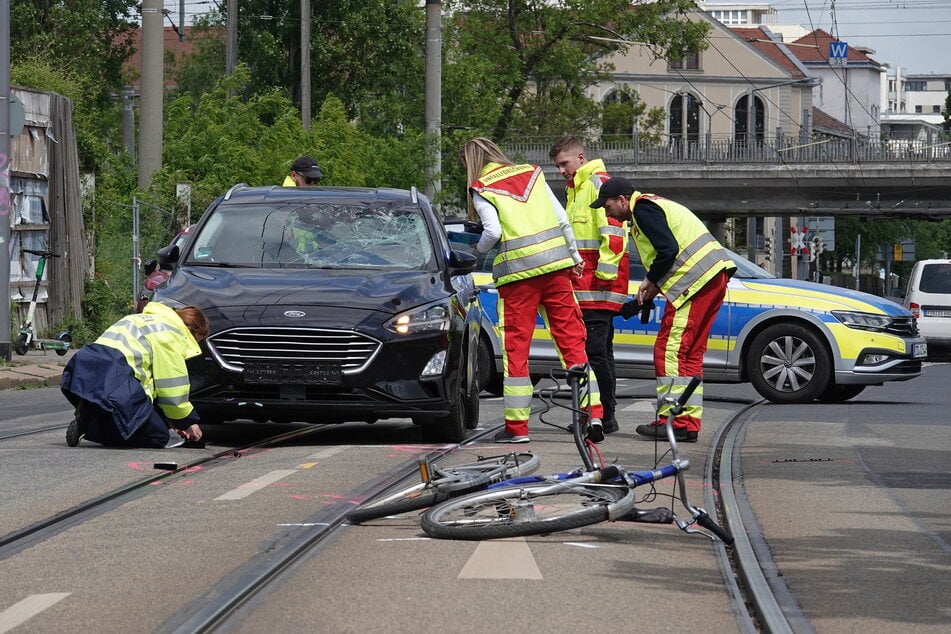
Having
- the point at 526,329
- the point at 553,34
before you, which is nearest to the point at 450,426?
the point at 526,329

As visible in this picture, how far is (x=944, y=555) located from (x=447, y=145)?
38.2 metres

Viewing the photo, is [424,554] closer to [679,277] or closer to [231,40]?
[679,277]

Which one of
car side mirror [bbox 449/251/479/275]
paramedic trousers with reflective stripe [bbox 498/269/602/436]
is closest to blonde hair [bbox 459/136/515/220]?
car side mirror [bbox 449/251/479/275]

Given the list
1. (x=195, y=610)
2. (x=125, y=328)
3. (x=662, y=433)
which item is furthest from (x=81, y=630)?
(x=662, y=433)

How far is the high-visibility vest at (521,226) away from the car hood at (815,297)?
5.49 meters

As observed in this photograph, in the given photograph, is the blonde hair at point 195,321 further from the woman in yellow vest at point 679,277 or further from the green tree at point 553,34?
the green tree at point 553,34

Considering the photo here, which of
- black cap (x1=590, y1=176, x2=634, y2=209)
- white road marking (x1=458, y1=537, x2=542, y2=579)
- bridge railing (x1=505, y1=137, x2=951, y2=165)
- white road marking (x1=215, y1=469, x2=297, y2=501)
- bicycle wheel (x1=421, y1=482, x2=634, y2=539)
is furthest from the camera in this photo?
bridge railing (x1=505, y1=137, x2=951, y2=165)

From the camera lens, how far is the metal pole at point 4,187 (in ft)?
60.5

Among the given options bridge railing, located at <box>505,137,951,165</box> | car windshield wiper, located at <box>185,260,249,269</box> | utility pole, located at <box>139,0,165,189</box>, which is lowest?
car windshield wiper, located at <box>185,260,249,269</box>

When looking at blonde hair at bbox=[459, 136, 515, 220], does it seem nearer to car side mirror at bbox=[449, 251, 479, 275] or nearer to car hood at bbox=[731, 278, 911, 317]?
car side mirror at bbox=[449, 251, 479, 275]

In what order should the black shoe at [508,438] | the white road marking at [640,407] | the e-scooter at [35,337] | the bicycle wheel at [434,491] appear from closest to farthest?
the bicycle wheel at [434,491], the black shoe at [508,438], the white road marking at [640,407], the e-scooter at [35,337]

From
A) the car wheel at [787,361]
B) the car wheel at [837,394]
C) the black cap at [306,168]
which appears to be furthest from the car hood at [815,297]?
the black cap at [306,168]

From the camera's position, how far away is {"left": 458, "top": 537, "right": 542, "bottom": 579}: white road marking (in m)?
6.13

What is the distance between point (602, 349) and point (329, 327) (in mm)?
2406
